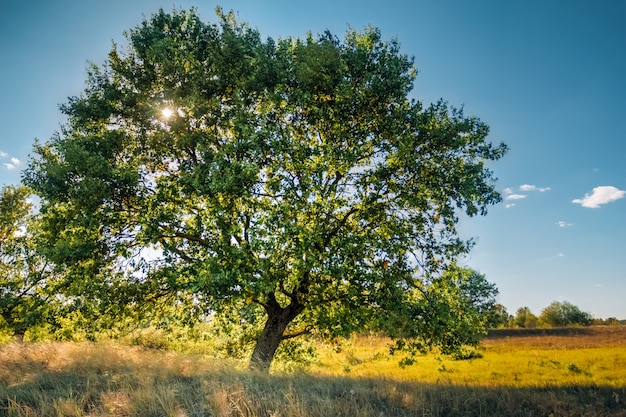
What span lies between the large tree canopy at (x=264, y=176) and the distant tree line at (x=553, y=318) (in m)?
81.7

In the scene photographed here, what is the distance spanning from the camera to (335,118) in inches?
516

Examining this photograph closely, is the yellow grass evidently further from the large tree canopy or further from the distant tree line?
the distant tree line

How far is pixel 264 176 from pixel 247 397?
8.00 m

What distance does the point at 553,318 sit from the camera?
88.0m

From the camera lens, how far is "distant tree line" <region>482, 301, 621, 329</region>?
84.4 metres

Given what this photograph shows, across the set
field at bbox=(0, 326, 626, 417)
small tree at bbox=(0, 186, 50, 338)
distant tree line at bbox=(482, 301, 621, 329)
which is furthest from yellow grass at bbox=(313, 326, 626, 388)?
distant tree line at bbox=(482, 301, 621, 329)

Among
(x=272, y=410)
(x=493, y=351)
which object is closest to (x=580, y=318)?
(x=493, y=351)

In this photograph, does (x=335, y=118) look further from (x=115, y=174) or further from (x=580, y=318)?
(x=580, y=318)

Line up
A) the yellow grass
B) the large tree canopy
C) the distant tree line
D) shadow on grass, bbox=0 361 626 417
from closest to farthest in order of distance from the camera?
1. shadow on grass, bbox=0 361 626 417
2. the large tree canopy
3. the yellow grass
4. the distant tree line

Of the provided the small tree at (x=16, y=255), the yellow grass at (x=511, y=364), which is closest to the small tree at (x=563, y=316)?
the yellow grass at (x=511, y=364)

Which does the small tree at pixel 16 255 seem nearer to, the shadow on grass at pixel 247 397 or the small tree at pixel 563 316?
the shadow on grass at pixel 247 397

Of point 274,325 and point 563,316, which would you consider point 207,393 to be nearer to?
point 274,325

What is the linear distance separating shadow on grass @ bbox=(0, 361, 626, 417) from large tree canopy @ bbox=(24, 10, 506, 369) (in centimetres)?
267

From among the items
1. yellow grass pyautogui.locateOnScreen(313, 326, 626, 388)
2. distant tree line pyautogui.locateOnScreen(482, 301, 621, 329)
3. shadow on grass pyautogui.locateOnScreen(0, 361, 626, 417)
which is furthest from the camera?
distant tree line pyautogui.locateOnScreen(482, 301, 621, 329)
